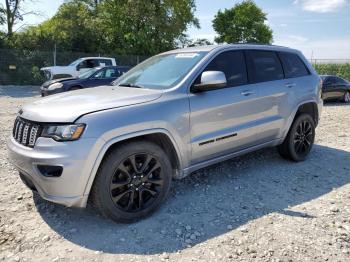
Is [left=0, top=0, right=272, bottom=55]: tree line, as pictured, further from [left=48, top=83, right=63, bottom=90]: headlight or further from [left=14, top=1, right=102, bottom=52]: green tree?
[left=48, top=83, right=63, bottom=90]: headlight

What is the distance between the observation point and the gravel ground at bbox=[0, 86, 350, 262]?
3.20m

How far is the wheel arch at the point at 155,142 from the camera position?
3.31 metres

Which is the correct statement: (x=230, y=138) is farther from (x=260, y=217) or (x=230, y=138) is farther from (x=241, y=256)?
(x=241, y=256)

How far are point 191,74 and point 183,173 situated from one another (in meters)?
1.13

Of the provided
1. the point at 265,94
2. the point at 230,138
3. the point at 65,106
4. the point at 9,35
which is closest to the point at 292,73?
the point at 265,94

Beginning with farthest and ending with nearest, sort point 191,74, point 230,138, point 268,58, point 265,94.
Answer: point 268,58
point 265,94
point 230,138
point 191,74

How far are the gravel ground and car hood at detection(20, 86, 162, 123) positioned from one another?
1.13m

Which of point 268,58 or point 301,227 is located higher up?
point 268,58

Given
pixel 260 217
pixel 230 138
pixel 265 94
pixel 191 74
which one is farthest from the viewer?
pixel 265 94

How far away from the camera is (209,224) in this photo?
3.68 meters

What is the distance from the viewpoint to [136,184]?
3.66 metres

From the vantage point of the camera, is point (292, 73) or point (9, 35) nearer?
point (292, 73)

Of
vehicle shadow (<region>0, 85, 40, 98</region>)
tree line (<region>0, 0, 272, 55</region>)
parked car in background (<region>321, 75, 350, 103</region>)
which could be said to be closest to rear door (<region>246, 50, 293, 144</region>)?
parked car in background (<region>321, 75, 350, 103</region>)

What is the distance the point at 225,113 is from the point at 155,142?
962mm
